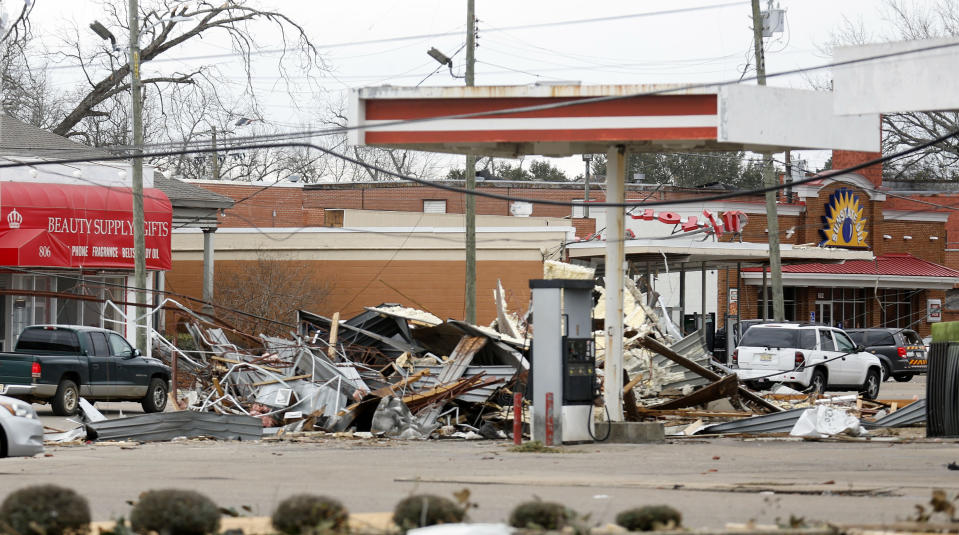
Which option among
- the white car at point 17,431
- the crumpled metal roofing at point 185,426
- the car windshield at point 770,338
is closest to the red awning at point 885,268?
the car windshield at point 770,338

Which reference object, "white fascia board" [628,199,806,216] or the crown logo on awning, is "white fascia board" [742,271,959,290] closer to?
"white fascia board" [628,199,806,216]

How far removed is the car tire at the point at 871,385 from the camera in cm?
3156

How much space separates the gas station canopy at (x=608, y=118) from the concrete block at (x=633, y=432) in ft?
13.3

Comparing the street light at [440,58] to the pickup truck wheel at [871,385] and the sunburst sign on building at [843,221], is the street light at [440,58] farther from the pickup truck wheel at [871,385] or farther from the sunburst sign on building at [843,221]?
the sunburst sign on building at [843,221]

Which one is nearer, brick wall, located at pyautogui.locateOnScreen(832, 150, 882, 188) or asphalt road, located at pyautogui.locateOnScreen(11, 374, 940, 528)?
asphalt road, located at pyautogui.locateOnScreen(11, 374, 940, 528)

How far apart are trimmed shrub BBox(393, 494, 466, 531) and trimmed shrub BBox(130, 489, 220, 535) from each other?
119 cm

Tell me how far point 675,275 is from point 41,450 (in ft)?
141

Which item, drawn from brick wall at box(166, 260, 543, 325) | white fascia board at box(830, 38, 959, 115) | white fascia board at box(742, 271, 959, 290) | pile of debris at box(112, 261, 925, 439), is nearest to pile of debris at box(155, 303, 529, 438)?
pile of debris at box(112, 261, 925, 439)

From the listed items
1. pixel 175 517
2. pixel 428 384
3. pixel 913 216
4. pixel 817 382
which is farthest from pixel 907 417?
pixel 913 216

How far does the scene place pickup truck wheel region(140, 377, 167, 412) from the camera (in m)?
27.0

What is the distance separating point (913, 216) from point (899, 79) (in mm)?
43883

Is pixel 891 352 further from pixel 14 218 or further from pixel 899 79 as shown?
pixel 899 79

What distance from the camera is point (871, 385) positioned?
31859 millimetres

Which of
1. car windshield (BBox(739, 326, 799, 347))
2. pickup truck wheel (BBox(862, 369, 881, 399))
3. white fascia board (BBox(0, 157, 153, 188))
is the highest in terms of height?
white fascia board (BBox(0, 157, 153, 188))
